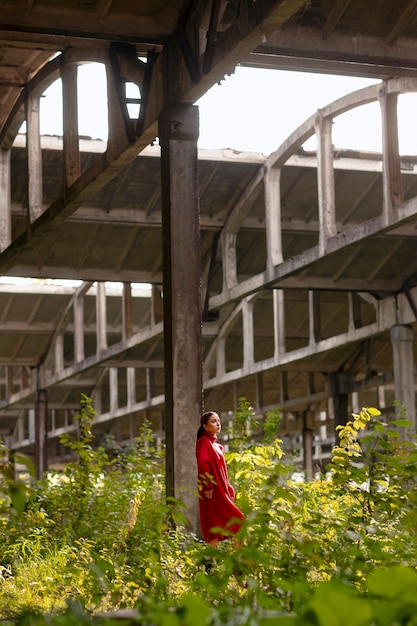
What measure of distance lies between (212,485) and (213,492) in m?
0.08

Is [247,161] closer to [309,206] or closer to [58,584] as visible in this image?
[309,206]

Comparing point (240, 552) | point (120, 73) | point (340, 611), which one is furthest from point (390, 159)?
point (340, 611)

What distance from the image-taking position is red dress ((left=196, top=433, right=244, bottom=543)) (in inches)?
384

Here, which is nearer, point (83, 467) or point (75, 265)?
point (83, 467)

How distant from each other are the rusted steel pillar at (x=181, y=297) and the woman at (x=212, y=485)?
0.14m

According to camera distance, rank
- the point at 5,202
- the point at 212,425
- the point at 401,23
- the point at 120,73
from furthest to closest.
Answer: the point at 5,202 < the point at 120,73 < the point at 401,23 < the point at 212,425

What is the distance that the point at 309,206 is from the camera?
2047cm

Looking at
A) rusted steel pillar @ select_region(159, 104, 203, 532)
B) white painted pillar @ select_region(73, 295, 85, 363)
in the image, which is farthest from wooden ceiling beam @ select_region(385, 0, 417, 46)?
white painted pillar @ select_region(73, 295, 85, 363)

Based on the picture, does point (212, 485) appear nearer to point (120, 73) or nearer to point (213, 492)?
point (213, 492)

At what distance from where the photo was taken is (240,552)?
14.4 ft

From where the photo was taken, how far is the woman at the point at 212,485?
9750 millimetres

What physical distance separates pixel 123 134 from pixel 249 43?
2.96 m

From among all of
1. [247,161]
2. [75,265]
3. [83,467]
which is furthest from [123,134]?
[75,265]

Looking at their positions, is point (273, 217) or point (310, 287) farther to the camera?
point (310, 287)
